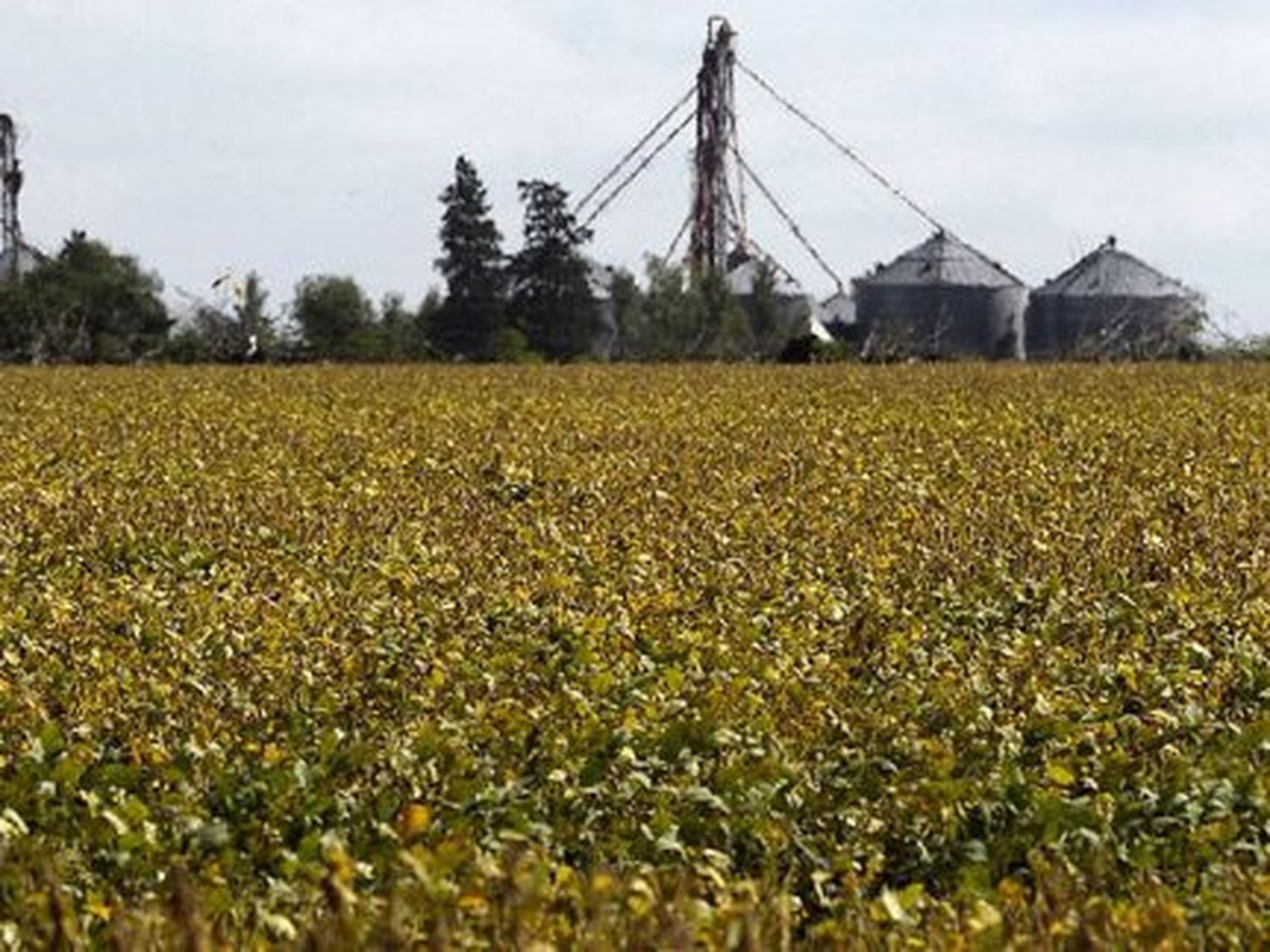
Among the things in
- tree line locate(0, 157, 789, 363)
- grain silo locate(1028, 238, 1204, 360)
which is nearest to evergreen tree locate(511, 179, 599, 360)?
tree line locate(0, 157, 789, 363)

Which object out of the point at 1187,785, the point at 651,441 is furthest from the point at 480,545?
the point at 651,441

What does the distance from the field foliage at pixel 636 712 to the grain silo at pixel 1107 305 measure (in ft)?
185

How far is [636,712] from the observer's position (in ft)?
29.3

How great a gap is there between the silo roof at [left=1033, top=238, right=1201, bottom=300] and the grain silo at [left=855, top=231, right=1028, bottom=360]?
1697 mm

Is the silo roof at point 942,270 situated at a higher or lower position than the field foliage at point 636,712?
higher

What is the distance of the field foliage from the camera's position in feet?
20.8

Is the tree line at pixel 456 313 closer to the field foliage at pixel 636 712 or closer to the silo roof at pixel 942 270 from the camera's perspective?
the silo roof at pixel 942 270

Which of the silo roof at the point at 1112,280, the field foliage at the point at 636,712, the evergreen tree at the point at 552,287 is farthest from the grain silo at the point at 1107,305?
the field foliage at the point at 636,712

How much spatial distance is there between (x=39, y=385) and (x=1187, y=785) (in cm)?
3650

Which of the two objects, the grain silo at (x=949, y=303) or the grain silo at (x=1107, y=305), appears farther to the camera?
the grain silo at (x=949, y=303)

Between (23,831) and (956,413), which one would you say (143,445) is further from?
(23,831)

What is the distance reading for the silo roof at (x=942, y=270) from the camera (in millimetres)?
79188

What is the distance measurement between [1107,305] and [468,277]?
20949mm

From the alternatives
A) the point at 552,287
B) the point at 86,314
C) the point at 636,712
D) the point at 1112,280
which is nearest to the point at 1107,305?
the point at 1112,280
